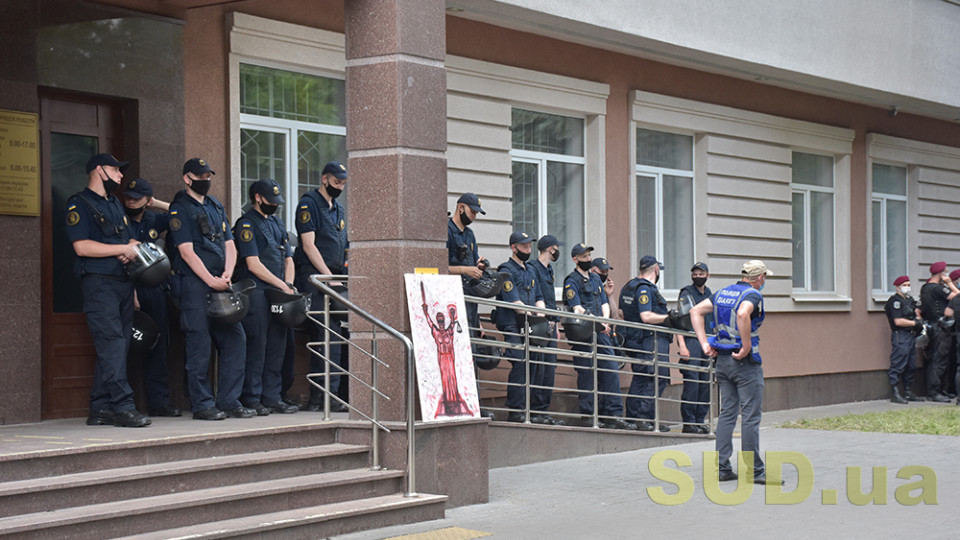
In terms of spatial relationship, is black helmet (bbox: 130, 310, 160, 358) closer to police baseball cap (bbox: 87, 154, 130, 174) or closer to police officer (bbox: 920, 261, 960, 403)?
police baseball cap (bbox: 87, 154, 130, 174)

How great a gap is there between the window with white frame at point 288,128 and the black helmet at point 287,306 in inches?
61.0

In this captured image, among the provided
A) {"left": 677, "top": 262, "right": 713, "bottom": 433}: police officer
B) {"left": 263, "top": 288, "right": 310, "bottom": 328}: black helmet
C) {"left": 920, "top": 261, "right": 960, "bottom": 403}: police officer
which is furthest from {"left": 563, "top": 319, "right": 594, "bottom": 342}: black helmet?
{"left": 920, "top": 261, "right": 960, "bottom": 403}: police officer

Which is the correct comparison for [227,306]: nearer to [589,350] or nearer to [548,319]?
[548,319]

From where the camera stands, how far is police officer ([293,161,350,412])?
34.4 feet

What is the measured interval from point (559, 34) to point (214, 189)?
4.97 meters

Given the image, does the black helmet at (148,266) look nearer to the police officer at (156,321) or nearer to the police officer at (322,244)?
Answer: the police officer at (156,321)

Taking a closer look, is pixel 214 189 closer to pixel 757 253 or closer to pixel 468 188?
pixel 468 188

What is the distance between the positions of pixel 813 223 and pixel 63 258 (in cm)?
1249

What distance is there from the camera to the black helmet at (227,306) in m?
9.33

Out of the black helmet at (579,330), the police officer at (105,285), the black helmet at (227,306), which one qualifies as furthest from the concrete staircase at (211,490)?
the black helmet at (579,330)

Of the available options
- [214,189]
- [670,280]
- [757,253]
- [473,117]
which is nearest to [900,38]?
[757,253]

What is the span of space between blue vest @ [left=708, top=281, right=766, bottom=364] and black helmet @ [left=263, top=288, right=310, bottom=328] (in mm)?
3448

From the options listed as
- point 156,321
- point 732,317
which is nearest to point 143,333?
point 156,321

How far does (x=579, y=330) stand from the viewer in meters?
12.4
